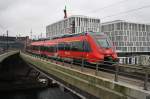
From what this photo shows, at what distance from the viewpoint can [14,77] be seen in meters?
60.3

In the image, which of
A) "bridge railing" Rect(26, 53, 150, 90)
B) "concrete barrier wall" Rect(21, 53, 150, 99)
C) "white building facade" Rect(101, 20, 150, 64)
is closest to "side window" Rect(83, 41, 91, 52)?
"bridge railing" Rect(26, 53, 150, 90)

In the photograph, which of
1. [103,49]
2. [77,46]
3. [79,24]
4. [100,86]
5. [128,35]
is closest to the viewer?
[100,86]

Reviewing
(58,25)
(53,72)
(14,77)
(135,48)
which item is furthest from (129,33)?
(53,72)

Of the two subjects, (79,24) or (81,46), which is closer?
(81,46)

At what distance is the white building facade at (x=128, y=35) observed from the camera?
119 metres

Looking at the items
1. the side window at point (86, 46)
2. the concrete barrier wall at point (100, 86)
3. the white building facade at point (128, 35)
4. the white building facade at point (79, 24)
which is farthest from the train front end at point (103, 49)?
the white building facade at point (128, 35)

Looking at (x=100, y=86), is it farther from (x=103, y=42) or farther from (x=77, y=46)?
(x=77, y=46)

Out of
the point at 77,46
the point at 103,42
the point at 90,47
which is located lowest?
the point at 90,47

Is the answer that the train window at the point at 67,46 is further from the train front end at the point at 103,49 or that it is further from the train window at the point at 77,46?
the train front end at the point at 103,49

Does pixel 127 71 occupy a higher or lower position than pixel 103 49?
lower

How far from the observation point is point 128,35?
4860 inches

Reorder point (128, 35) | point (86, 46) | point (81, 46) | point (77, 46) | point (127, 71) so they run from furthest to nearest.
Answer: point (128, 35)
point (77, 46)
point (81, 46)
point (86, 46)
point (127, 71)

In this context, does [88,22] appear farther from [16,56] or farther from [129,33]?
[16,56]

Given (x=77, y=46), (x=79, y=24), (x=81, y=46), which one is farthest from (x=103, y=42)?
(x=79, y=24)
